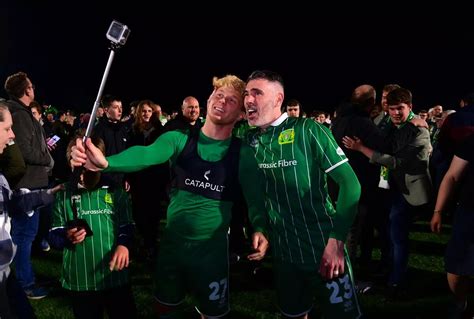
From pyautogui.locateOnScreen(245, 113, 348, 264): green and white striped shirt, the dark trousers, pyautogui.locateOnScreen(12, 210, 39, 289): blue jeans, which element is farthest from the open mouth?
pyautogui.locateOnScreen(12, 210, 39, 289): blue jeans

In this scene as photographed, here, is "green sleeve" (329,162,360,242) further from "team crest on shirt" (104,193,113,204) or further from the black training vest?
"team crest on shirt" (104,193,113,204)

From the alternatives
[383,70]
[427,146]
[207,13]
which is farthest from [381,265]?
[207,13]

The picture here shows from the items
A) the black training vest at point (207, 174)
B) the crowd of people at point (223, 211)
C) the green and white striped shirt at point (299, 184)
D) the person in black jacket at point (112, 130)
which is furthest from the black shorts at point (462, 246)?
the person in black jacket at point (112, 130)

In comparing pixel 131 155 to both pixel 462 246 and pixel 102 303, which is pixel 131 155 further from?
pixel 462 246

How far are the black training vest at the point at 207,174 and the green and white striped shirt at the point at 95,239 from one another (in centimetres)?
60

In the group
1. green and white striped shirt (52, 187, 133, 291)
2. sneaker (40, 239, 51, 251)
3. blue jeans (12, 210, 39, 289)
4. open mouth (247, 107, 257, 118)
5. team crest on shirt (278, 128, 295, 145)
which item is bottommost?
sneaker (40, 239, 51, 251)

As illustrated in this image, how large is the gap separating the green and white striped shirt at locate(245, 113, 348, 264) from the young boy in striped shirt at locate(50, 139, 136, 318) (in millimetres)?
1070

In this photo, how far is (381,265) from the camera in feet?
18.3

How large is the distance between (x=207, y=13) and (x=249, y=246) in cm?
2424

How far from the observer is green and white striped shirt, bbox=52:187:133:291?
304 centimetres

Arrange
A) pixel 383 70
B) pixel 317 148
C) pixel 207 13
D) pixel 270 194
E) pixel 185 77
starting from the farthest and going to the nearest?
pixel 185 77 → pixel 207 13 → pixel 383 70 → pixel 270 194 → pixel 317 148

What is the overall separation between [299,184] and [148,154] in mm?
951

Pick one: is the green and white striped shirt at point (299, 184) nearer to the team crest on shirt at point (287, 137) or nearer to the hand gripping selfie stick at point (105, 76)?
the team crest on shirt at point (287, 137)

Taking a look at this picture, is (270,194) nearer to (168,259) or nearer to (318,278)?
(318,278)
